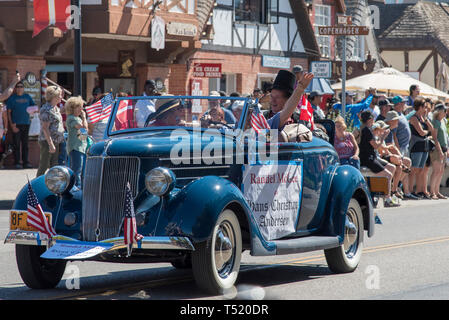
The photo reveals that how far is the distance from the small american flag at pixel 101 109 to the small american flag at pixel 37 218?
191 centimetres

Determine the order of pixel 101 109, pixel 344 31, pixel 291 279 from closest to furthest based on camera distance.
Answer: pixel 291 279 < pixel 101 109 < pixel 344 31

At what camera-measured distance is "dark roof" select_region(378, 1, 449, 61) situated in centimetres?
5447

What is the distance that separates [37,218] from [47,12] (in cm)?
1597

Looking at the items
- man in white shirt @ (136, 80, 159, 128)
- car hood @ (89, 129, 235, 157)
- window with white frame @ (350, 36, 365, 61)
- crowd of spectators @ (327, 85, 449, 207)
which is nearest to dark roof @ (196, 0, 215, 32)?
crowd of spectators @ (327, 85, 449, 207)

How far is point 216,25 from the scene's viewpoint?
3344 centimetres

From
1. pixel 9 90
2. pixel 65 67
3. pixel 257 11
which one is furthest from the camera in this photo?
pixel 257 11

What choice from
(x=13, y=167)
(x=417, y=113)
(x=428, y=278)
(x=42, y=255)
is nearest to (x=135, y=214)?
(x=42, y=255)

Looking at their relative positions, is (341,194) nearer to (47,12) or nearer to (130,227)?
(130,227)

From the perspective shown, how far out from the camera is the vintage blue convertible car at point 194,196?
25.9ft

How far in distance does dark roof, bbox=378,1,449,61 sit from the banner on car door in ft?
152

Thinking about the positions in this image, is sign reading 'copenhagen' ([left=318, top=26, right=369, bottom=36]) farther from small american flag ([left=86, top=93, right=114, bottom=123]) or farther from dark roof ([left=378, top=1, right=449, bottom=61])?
dark roof ([left=378, top=1, right=449, bottom=61])

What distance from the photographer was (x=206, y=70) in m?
27.0

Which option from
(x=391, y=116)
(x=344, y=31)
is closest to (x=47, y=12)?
(x=344, y=31)

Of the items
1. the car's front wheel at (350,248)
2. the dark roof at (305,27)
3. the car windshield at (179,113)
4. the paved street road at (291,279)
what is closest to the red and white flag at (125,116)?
the car windshield at (179,113)
